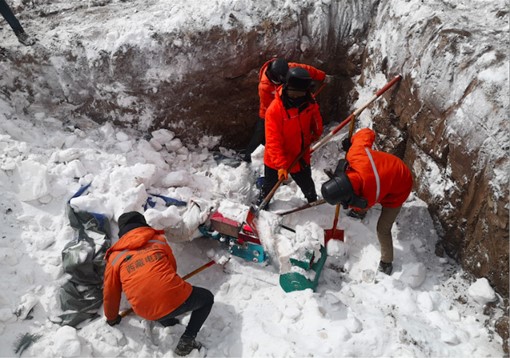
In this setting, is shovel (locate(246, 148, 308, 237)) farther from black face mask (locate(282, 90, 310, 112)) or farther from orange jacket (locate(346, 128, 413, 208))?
orange jacket (locate(346, 128, 413, 208))

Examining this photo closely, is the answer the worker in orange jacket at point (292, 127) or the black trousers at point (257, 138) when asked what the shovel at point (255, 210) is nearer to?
the worker in orange jacket at point (292, 127)

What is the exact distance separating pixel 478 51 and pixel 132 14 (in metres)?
4.48

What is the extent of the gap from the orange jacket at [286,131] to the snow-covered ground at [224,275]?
72cm

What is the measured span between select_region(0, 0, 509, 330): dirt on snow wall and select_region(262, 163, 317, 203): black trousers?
1.01 m

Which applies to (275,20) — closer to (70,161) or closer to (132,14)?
(132,14)

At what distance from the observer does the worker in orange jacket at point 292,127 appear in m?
3.85

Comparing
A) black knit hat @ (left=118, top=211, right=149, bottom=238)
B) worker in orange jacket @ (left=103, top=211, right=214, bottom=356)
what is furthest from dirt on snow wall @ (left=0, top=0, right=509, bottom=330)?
worker in orange jacket @ (left=103, top=211, right=214, bottom=356)

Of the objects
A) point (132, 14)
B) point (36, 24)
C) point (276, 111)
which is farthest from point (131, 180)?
point (36, 24)

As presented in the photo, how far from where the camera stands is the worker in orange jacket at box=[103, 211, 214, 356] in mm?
3168

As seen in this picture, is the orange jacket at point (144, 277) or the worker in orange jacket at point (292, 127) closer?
the orange jacket at point (144, 277)

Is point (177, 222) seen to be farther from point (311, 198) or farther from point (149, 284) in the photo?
point (311, 198)

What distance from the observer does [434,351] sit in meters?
3.21

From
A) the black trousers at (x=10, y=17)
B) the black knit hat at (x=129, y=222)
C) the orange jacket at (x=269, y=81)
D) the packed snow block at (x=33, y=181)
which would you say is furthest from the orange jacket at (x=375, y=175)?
the black trousers at (x=10, y=17)

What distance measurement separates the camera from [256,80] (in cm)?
528
